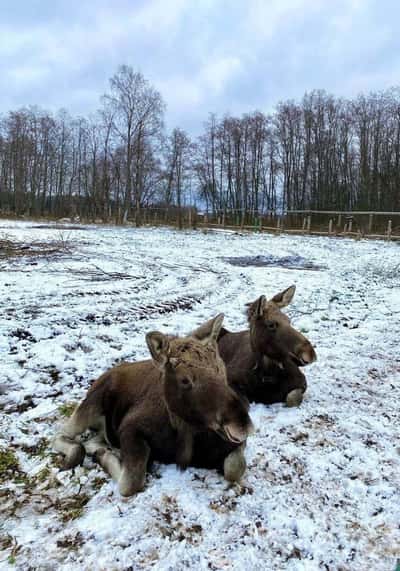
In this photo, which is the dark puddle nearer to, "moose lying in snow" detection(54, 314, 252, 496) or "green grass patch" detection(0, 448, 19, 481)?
"moose lying in snow" detection(54, 314, 252, 496)

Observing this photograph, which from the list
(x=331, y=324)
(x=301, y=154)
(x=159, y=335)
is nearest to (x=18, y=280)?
(x=331, y=324)

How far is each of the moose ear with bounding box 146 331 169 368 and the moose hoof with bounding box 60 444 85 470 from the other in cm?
100

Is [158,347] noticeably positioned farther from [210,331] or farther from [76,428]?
[76,428]

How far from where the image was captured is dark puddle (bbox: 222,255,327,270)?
49.3 feet

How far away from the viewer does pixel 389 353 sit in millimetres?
5902

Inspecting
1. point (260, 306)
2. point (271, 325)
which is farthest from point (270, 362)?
point (260, 306)

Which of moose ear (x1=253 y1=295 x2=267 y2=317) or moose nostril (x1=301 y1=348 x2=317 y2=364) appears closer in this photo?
moose nostril (x1=301 y1=348 x2=317 y2=364)

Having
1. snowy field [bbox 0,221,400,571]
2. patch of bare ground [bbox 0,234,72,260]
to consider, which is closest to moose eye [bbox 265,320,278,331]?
snowy field [bbox 0,221,400,571]

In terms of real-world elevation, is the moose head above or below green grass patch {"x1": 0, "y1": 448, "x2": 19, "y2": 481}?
above

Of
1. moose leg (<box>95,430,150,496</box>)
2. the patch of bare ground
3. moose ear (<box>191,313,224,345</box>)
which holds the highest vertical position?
the patch of bare ground

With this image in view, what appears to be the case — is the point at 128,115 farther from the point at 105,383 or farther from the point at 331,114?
the point at 105,383

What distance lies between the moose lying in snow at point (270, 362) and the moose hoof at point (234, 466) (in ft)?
4.37

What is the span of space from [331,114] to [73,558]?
61501mm

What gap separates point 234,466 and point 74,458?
122 centimetres
